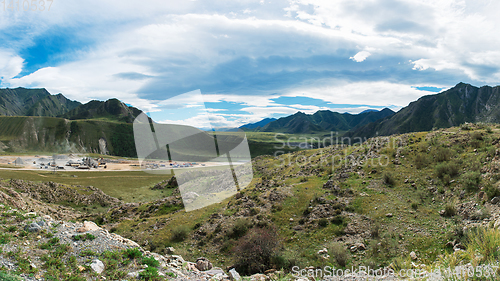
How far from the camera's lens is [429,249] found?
1223 cm

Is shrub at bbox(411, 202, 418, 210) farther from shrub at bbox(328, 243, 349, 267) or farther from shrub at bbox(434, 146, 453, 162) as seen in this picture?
shrub at bbox(434, 146, 453, 162)

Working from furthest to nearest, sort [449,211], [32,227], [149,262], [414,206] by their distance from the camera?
[414,206] < [449,211] < [32,227] < [149,262]

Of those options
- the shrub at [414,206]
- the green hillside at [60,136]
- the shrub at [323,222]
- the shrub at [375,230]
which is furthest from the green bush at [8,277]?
the green hillside at [60,136]

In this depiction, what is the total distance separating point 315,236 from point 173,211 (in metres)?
18.9

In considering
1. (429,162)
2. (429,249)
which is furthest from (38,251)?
(429,162)

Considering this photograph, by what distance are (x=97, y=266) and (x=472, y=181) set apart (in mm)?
23797

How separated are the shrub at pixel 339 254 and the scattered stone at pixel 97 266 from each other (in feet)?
39.6

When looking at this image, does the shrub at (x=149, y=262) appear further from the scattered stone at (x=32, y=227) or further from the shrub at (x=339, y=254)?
the shrub at (x=339, y=254)

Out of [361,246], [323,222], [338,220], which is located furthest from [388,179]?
[361,246]

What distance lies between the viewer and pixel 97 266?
306 inches

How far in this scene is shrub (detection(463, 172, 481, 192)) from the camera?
16.0m

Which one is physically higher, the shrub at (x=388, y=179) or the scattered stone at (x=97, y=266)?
the scattered stone at (x=97, y=266)

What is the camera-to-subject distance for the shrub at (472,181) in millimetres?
16038

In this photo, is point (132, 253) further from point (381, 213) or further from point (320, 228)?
point (381, 213)
